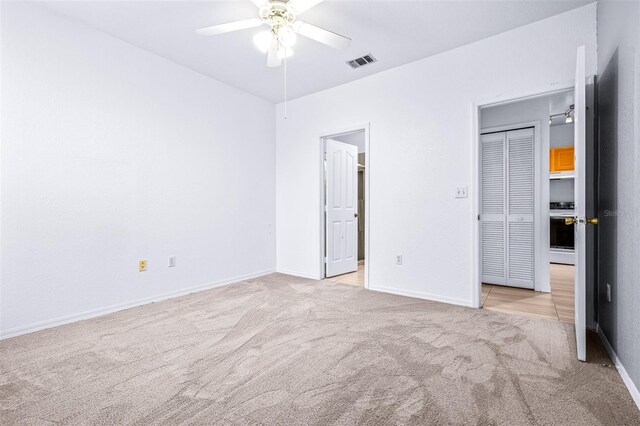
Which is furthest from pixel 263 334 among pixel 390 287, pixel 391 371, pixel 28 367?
pixel 390 287

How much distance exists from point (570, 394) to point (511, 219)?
276 cm

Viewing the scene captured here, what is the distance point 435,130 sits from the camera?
3.32 metres

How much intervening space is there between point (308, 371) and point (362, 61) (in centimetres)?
312

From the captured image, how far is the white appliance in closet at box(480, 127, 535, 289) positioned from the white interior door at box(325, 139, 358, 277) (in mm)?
1869

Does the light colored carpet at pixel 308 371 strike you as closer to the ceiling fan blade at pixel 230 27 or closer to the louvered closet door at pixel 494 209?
the louvered closet door at pixel 494 209

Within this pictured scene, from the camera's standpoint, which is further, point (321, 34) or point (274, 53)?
point (274, 53)

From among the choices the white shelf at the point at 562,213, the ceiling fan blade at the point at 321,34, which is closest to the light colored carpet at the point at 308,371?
the ceiling fan blade at the point at 321,34

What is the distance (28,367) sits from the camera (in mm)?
1911

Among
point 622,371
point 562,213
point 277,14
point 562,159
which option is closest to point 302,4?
point 277,14

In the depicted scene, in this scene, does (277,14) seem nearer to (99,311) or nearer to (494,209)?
(99,311)

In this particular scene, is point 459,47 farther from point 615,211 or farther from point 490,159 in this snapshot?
point 615,211

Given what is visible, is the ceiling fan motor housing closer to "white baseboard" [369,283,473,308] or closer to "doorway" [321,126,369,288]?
"doorway" [321,126,369,288]

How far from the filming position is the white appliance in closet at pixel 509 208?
3850 mm

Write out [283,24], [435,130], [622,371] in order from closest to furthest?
1. [622,371]
2. [283,24]
3. [435,130]
